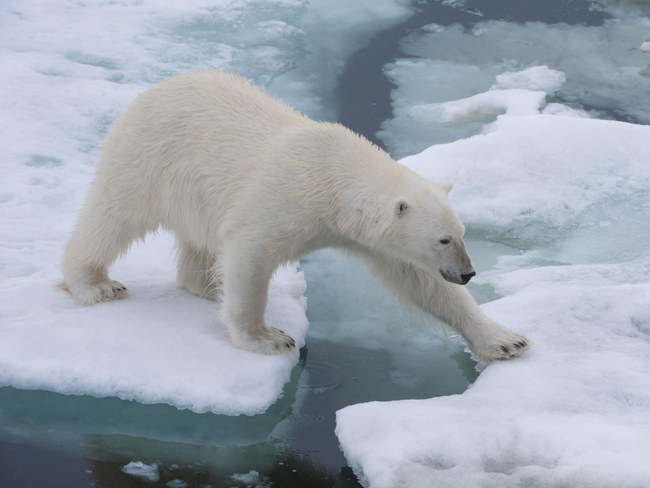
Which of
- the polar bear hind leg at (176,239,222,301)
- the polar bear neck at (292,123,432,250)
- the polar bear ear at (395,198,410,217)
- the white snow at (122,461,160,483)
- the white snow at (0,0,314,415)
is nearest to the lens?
the white snow at (122,461,160,483)

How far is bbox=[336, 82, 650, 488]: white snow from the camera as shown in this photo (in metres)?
3.03

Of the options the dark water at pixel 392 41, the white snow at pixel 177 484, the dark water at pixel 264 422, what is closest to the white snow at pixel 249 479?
the dark water at pixel 264 422

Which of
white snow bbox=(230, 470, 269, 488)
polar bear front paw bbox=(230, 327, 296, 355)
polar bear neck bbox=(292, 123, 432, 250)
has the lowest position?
white snow bbox=(230, 470, 269, 488)

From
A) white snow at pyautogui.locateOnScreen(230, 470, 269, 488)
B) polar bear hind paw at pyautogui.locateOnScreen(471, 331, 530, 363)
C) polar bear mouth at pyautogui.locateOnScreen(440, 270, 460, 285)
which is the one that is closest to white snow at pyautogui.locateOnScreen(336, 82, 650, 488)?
polar bear hind paw at pyautogui.locateOnScreen(471, 331, 530, 363)

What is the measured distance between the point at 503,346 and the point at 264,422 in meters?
1.15

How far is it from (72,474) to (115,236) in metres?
1.36

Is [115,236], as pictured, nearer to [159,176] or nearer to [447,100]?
[159,176]

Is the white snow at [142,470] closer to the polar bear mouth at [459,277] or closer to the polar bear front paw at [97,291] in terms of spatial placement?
the polar bear front paw at [97,291]

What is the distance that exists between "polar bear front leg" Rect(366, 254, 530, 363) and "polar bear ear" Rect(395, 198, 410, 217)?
46cm

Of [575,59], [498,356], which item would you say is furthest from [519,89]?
[498,356]

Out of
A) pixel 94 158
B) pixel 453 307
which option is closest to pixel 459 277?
pixel 453 307

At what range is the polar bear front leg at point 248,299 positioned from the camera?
371cm

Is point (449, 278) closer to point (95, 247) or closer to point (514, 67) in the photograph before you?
point (95, 247)

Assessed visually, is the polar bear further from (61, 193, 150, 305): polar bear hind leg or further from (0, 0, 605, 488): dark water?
(0, 0, 605, 488): dark water
